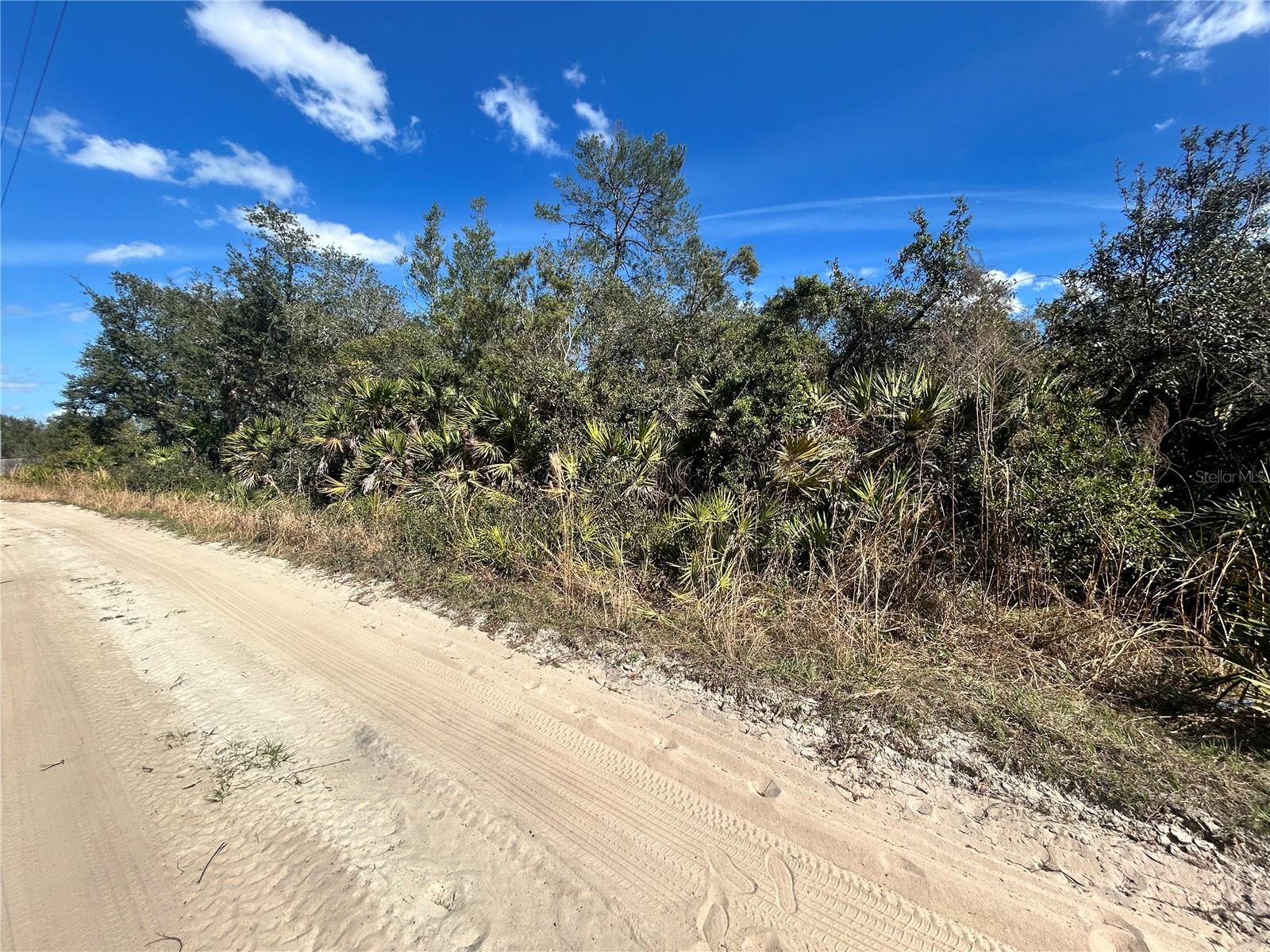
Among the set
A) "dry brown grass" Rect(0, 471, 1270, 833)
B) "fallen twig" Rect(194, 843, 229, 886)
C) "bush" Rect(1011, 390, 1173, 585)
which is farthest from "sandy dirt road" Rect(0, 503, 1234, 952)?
"bush" Rect(1011, 390, 1173, 585)

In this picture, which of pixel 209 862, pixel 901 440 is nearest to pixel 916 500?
pixel 901 440

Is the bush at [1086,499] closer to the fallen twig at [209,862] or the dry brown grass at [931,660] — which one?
the dry brown grass at [931,660]

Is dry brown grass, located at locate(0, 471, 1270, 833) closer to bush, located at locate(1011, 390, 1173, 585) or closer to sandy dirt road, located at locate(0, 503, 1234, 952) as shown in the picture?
bush, located at locate(1011, 390, 1173, 585)

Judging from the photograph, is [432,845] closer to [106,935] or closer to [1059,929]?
[106,935]

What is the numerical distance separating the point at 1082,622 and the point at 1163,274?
13.9 feet

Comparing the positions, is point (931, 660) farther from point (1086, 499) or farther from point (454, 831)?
point (454, 831)

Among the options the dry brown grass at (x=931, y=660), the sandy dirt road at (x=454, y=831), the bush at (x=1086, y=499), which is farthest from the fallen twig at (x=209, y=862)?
the bush at (x=1086, y=499)

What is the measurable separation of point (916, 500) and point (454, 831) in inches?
185

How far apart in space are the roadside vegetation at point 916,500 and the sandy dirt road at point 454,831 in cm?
84

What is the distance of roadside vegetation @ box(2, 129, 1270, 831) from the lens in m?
3.40

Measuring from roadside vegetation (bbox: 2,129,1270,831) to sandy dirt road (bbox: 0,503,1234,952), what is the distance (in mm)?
842

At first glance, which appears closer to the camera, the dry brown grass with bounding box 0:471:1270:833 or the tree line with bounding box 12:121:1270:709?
the dry brown grass with bounding box 0:471:1270:833

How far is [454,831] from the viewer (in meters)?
2.49

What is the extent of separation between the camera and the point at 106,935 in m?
2.02
